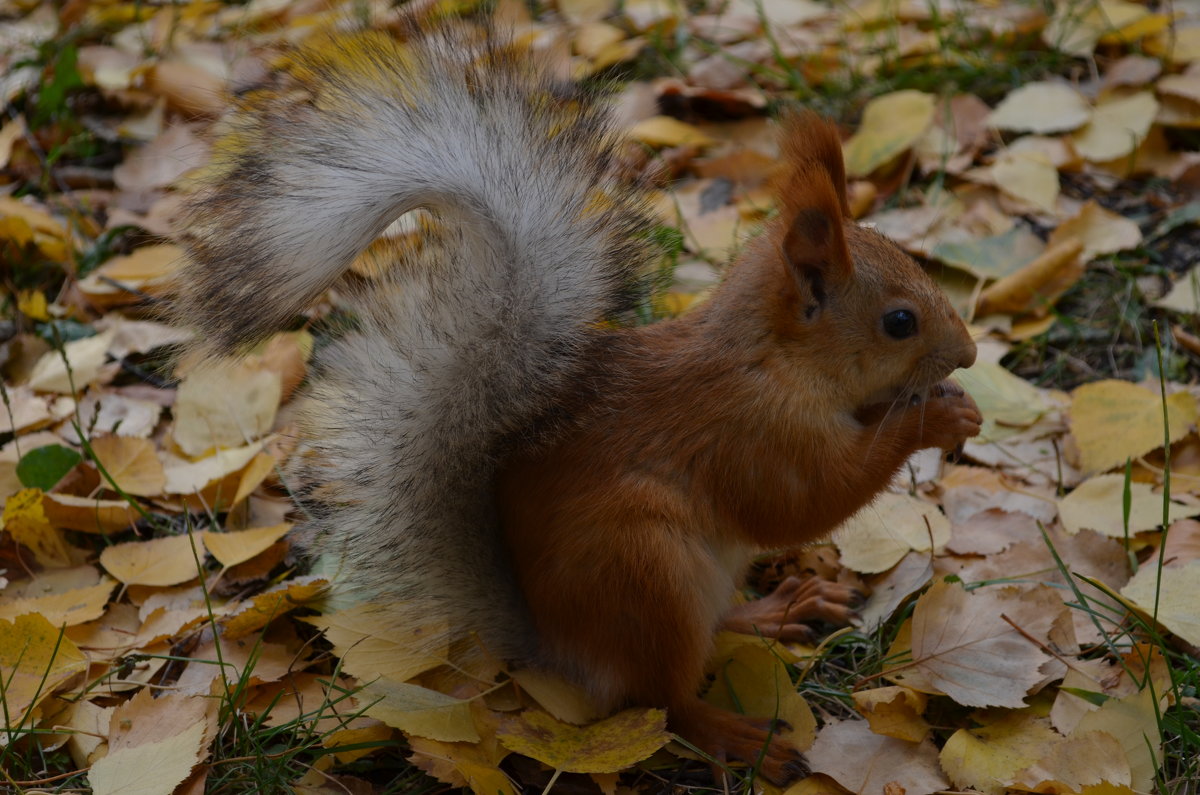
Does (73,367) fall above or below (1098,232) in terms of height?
above

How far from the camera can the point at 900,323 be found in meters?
1.34

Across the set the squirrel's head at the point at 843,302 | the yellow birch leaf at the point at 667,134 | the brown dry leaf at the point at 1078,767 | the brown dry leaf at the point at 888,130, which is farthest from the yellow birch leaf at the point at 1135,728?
the yellow birch leaf at the point at 667,134

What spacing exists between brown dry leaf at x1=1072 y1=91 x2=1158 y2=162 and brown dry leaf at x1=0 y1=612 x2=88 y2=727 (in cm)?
193

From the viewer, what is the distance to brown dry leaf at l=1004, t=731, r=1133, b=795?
1.18m

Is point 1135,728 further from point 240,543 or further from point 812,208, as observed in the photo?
point 240,543

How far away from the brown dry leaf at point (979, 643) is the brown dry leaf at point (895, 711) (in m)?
0.04

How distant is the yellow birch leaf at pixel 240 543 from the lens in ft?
4.98

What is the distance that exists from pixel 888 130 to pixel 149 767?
67.5 inches

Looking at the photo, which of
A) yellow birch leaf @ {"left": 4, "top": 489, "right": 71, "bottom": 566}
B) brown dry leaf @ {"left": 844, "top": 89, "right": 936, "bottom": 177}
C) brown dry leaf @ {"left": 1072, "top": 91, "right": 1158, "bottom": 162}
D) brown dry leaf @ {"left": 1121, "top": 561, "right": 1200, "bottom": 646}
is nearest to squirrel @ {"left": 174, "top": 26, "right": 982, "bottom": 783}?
brown dry leaf @ {"left": 1121, "top": 561, "right": 1200, "bottom": 646}

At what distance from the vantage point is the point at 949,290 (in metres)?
2.01

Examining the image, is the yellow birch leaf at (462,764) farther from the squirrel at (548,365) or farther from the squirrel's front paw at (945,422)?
the squirrel's front paw at (945,422)

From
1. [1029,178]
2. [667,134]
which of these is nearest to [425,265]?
[667,134]

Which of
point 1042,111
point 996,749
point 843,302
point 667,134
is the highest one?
point 843,302

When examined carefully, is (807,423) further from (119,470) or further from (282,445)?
(119,470)
